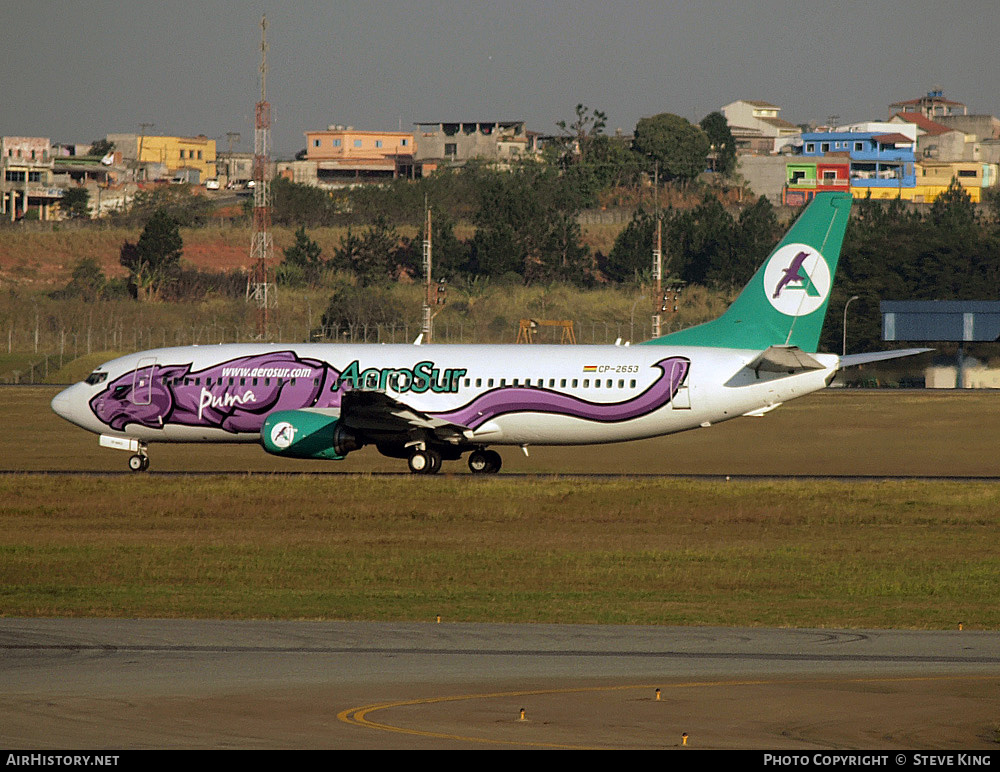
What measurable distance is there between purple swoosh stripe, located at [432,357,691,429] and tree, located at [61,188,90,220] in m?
128

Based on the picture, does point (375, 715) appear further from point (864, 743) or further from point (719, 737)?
point (864, 743)

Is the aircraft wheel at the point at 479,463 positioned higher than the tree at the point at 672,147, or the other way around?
the tree at the point at 672,147

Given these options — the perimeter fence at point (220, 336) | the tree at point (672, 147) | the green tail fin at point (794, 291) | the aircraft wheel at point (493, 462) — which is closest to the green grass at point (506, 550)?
the aircraft wheel at point (493, 462)

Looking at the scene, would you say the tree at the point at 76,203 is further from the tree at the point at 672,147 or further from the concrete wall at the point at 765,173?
the concrete wall at the point at 765,173

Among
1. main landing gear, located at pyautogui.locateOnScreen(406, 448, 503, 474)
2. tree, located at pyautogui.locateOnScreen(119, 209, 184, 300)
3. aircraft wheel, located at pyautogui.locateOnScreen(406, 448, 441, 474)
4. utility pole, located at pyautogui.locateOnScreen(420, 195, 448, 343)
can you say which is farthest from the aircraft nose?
tree, located at pyautogui.locateOnScreen(119, 209, 184, 300)

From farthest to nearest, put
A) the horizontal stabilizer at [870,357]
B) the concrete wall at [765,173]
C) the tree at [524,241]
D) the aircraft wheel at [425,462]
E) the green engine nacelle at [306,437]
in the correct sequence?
the concrete wall at [765,173]
the tree at [524,241]
the aircraft wheel at [425,462]
the green engine nacelle at [306,437]
the horizontal stabilizer at [870,357]

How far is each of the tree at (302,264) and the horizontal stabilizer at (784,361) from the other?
289ft

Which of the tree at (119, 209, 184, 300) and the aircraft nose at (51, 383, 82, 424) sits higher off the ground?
the tree at (119, 209, 184, 300)

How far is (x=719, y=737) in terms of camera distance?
517 inches

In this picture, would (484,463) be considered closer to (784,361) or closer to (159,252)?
(784,361)

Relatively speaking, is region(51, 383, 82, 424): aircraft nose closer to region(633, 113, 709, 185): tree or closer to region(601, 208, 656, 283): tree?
region(601, 208, 656, 283): tree

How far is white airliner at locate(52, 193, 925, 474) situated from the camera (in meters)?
40.2

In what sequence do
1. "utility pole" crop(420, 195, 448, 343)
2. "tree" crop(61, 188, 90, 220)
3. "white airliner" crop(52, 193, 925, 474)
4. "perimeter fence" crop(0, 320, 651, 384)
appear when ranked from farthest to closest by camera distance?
1. "tree" crop(61, 188, 90, 220)
2. "perimeter fence" crop(0, 320, 651, 384)
3. "utility pole" crop(420, 195, 448, 343)
4. "white airliner" crop(52, 193, 925, 474)

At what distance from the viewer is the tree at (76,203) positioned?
161250 mm
